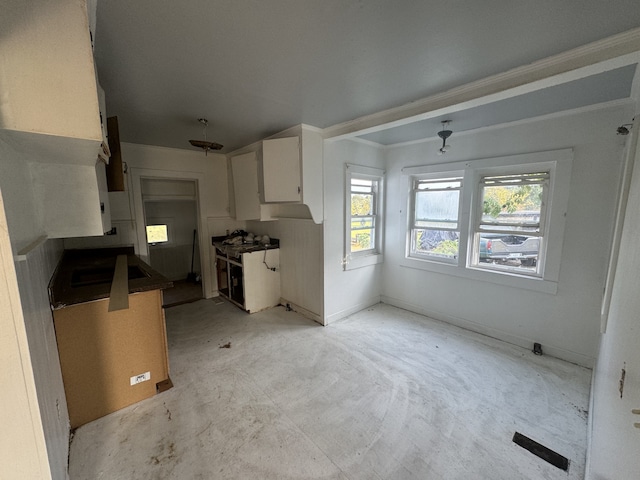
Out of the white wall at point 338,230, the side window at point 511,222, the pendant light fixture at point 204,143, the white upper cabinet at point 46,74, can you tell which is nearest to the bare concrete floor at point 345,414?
the white wall at point 338,230

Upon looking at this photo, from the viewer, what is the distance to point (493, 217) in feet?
9.38

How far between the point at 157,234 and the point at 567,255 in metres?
6.36

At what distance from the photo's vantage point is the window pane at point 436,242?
3221 mm

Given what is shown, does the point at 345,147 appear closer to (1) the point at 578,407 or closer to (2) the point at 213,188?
(2) the point at 213,188

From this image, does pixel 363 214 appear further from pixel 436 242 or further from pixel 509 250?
pixel 509 250

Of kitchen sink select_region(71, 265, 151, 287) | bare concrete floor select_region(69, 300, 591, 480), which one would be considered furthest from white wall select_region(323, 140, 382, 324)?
kitchen sink select_region(71, 265, 151, 287)

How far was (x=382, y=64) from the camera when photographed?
1572 mm

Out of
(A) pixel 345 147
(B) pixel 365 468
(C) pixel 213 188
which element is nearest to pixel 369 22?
(A) pixel 345 147

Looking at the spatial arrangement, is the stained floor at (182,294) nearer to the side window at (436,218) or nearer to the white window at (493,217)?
the white window at (493,217)

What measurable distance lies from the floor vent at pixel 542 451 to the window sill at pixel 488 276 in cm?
149

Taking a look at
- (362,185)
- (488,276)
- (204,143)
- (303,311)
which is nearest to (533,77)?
(488,276)

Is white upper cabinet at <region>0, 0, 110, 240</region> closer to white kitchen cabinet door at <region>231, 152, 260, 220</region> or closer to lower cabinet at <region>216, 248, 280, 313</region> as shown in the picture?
white kitchen cabinet door at <region>231, 152, 260, 220</region>

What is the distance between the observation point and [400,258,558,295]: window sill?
2504 millimetres

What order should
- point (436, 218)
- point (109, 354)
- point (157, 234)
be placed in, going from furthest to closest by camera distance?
point (157, 234) < point (436, 218) < point (109, 354)
